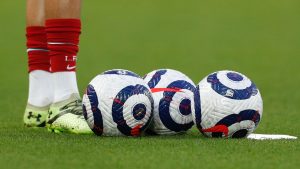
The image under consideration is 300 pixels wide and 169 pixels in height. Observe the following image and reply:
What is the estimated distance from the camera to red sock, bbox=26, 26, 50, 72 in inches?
235

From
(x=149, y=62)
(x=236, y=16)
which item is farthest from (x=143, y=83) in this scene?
(x=236, y=16)

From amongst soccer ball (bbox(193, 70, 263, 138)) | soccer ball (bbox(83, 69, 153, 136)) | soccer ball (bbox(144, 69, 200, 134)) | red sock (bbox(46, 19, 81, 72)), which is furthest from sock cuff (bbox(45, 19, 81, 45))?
soccer ball (bbox(193, 70, 263, 138))

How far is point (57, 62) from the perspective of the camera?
5457 mm

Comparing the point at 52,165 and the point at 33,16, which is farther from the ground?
the point at 33,16

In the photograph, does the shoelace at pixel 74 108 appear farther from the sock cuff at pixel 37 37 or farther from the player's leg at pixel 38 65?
the sock cuff at pixel 37 37

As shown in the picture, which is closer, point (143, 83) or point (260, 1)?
point (143, 83)

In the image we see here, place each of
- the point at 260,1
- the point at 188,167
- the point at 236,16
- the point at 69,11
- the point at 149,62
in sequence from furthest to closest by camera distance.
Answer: the point at 260,1, the point at 236,16, the point at 149,62, the point at 69,11, the point at 188,167

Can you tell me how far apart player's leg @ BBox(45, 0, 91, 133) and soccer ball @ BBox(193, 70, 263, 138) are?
0.80 metres

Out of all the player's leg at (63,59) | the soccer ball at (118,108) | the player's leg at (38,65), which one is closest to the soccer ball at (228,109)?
the soccer ball at (118,108)

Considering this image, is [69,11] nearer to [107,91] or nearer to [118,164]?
[107,91]

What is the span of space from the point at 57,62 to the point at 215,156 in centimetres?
157

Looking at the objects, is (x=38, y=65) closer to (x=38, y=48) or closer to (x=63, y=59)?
(x=38, y=48)

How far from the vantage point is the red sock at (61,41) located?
544 centimetres

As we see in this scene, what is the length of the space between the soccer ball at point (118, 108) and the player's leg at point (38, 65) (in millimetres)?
909
